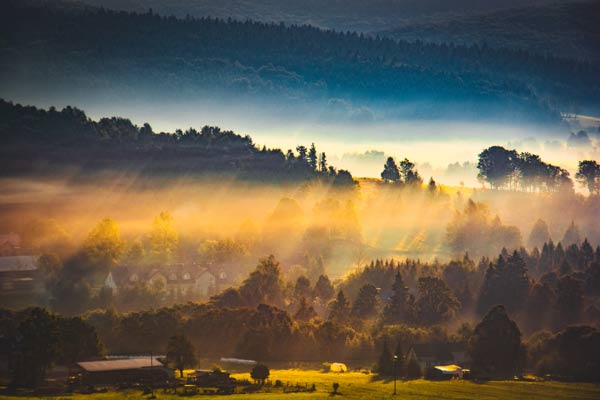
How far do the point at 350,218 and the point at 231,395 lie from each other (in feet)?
236

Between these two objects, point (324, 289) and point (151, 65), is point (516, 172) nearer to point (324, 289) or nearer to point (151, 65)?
point (324, 289)

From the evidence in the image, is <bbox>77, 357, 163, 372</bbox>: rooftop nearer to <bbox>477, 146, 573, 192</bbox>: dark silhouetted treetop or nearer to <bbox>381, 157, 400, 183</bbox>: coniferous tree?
<bbox>381, 157, 400, 183</bbox>: coniferous tree

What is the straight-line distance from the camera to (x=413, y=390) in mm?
→ 77125

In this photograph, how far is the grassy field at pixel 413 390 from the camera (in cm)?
7381

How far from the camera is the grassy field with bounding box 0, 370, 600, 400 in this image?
242ft

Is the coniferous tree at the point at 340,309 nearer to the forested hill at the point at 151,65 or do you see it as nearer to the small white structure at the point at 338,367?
the small white structure at the point at 338,367

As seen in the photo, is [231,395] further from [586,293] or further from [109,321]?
[586,293]

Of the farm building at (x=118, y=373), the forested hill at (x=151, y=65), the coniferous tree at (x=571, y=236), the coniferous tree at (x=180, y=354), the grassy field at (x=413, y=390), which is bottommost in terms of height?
the grassy field at (x=413, y=390)

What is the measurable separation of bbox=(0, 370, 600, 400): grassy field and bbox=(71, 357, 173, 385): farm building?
3980 millimetres

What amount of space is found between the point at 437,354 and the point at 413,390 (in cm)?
1336

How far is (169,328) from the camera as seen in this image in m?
90.6

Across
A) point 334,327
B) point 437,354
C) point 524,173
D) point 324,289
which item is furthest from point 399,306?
point 524,173

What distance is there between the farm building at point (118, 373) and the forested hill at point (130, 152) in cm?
5374

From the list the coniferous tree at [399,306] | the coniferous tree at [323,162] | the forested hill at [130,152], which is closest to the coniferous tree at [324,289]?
the coniferous tree at [399,306]
